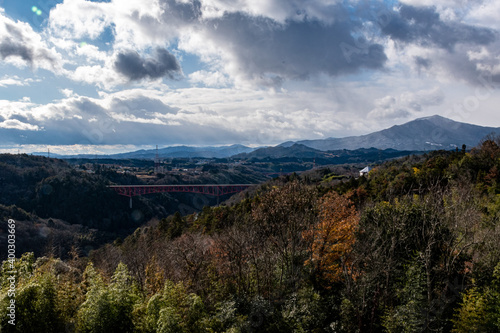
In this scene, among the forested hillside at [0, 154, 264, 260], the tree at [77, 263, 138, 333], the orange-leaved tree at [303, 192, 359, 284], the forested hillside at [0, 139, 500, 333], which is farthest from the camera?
the forested hillside at [0, 154, 264, 260]

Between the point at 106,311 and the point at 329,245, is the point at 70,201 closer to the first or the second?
the point at 329,245

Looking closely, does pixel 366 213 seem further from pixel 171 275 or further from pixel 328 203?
pixel 171 275

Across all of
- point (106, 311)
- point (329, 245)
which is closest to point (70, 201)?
point (329, 245)

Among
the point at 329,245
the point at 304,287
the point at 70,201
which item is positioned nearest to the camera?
the point at 304,287

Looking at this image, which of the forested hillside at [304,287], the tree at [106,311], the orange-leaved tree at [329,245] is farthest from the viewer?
the orange-leaved tree at [329,245]

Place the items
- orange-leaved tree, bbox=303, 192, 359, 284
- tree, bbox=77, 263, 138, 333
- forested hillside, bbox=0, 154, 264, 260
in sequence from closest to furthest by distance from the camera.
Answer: tree, bbox=77, 263, 138, 333
orange-leaved tree, bbox=303, 192, 359, 284
forested hillside, bbox=0, 154, 264, 260

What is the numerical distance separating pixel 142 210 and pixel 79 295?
108980 millimetres

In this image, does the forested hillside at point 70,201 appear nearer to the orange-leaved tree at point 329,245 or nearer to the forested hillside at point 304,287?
the forested hillside at point 304,287

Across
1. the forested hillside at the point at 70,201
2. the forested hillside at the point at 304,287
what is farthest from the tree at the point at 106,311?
the forested hillside at the point at 70,201

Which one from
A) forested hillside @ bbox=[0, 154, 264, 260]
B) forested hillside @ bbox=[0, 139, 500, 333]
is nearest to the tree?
forested hillside @ bbox=[0, 139, 500, 333]

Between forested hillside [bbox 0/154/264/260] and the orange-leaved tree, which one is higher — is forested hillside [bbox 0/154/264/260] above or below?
below

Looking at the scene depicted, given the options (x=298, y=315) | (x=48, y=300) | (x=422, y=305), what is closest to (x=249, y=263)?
(x=298, y=315)

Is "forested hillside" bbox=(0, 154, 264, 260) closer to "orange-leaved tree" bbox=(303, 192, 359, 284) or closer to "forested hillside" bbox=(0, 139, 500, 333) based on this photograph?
"forested hillside" bbox=(0, 139, 500, 333)

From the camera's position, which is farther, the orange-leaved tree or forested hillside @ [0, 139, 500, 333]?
Result: the orange-leaved tree
